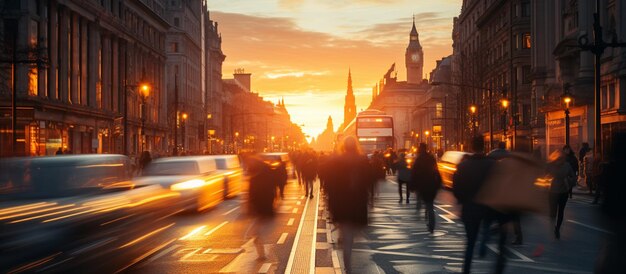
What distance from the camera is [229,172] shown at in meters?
26.5

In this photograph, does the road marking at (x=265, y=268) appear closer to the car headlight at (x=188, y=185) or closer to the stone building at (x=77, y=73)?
the car headlight at (x=188, y=185)

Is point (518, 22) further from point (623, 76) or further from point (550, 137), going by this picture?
point (623, 76)

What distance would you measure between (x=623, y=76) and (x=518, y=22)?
27723 millimetres

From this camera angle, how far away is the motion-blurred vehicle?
9.59 metres

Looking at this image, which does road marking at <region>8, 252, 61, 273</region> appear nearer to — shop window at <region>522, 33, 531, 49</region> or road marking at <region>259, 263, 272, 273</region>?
road marking at <region>259, 263, 272, 273</region>

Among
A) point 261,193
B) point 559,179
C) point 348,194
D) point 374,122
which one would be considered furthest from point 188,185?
point 374,122

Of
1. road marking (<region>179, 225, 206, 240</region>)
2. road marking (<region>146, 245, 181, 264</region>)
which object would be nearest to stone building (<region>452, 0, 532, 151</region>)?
road marking (<region>179, 225, 206, 240</region>)

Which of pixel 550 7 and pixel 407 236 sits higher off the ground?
pixel 550 7

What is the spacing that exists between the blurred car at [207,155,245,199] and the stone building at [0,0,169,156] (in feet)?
34.1

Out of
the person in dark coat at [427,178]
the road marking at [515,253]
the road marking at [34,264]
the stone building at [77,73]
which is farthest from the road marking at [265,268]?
the stone building at [77,73]

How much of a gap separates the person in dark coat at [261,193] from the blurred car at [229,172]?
11.4 m

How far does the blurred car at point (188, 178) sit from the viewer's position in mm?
19672

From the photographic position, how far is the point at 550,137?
5769cm

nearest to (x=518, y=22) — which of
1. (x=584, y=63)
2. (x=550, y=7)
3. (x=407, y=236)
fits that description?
(x=550, y=7)
